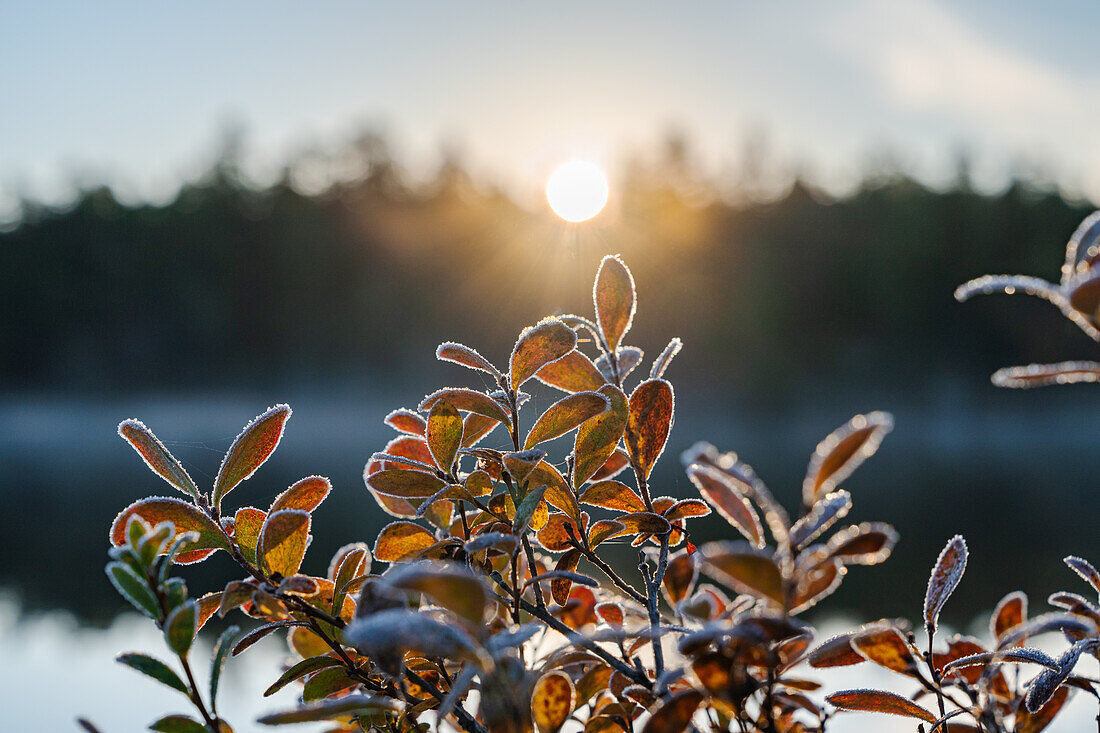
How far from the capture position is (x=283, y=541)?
342mm

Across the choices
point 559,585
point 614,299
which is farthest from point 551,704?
point 614,299

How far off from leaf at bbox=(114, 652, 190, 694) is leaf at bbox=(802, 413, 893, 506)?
21 cm

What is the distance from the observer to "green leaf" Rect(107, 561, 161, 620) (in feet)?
0.89

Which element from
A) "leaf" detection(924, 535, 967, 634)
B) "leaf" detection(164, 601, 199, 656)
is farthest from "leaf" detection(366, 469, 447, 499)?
"leaf" detection(924, 535, 967, 634)

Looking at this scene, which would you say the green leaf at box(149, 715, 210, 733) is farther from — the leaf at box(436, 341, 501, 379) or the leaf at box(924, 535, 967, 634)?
the leaf at box(924, 535, 967, 634)

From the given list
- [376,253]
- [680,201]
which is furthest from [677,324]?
[376,253]

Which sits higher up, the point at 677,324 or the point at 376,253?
the point at 376,253

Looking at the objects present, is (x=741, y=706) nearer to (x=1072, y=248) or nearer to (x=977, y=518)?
(x=1072, y=248)

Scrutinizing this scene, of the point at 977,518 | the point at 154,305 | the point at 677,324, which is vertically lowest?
the point at 977,518

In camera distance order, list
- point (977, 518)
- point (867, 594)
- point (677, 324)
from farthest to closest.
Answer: point (677, 324)
point (977, 518)
point (867, 594)

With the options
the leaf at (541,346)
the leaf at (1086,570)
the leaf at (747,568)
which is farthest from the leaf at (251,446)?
the leaf at (1086,570)

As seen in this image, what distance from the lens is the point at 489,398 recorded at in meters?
0.36

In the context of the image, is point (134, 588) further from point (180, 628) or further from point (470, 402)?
point (470, 402)

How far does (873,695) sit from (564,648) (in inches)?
5.6
